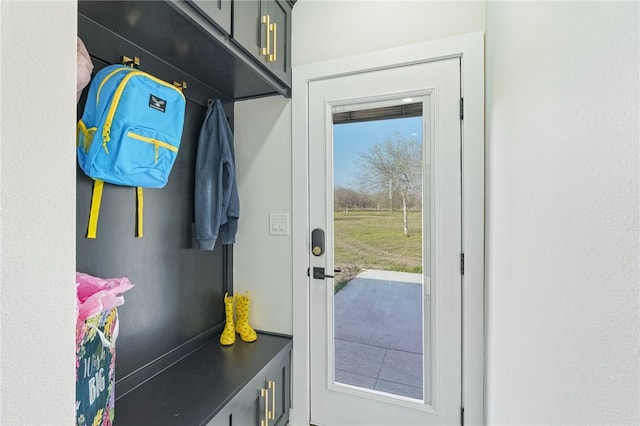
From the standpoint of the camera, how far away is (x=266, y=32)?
1.43 metres

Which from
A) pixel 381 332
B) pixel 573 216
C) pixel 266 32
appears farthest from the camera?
pixel 381 332

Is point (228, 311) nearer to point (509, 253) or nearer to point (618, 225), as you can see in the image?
point (509, 253)

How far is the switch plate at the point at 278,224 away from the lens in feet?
5.60

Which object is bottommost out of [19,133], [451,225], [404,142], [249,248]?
[249,248]

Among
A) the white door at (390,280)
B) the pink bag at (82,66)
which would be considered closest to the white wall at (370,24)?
the white door at (390,280)

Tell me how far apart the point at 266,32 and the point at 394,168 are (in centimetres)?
94

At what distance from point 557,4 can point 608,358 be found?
0.57m

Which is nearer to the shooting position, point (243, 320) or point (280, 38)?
point (280, 38)

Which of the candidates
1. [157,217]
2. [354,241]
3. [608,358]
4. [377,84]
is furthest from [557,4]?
[157,217]

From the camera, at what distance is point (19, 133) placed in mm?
442

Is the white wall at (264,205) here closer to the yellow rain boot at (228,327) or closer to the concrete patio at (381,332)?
the yellow rain boot at (228,327)

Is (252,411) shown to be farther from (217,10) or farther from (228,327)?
(217,10)

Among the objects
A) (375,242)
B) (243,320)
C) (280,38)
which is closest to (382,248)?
(375,242)

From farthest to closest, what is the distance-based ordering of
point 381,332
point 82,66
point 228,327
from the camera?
point 228,327 < point 381,332 < point 82,66
